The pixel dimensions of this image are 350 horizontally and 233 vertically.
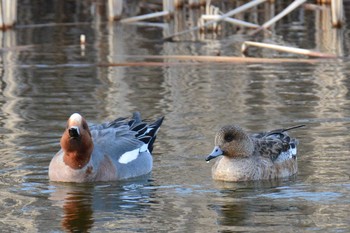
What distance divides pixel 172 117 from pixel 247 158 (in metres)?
2.45

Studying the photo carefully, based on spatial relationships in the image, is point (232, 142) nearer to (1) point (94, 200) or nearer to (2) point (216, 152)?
(2) point (216, 152)

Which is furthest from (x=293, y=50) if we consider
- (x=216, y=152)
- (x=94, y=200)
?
(x=94, y=200)

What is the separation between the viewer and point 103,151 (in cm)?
955

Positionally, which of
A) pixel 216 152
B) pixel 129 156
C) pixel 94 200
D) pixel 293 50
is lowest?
pixel 94 200

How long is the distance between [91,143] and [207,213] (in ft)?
5.66

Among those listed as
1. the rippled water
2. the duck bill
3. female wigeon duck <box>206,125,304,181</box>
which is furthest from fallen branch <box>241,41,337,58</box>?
the duck bill

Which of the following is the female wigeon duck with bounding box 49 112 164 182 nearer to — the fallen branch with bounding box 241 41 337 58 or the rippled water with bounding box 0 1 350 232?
the rippled water with bounding box 0 1 350 232

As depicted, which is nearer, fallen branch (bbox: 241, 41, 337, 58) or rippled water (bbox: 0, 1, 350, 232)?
rippled water (bbox: 0, 1, 350, 232)

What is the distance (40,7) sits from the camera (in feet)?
74.4

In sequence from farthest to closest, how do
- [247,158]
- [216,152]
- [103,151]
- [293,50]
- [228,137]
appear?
[293,50] < [103,151] < [247,158] < [228,137] < [216,152]

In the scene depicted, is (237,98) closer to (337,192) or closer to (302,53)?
(302,53)

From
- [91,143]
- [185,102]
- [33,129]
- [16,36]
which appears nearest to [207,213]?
[91,143]

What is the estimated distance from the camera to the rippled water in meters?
7.85

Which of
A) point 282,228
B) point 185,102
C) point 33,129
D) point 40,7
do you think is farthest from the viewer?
point 40,7
